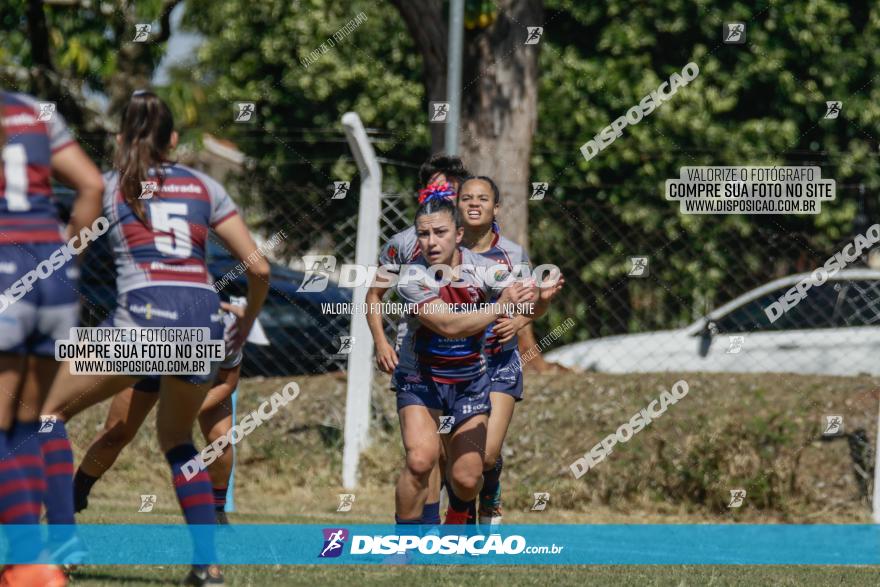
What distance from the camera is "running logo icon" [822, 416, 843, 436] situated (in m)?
10.5

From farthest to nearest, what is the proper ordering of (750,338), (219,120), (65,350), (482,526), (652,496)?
(219,120) → (750,338) → (652,496) → (482,526) → (65,350)

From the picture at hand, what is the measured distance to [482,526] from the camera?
803 centimetres

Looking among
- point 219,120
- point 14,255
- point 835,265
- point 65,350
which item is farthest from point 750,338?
point 219,120

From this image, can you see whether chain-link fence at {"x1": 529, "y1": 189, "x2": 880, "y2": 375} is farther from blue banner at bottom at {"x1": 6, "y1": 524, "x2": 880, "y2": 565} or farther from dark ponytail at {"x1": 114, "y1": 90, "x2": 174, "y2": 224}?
dark ponytail at {"x1": 114, "y1": 90, "x2": 174, "y2": 224}

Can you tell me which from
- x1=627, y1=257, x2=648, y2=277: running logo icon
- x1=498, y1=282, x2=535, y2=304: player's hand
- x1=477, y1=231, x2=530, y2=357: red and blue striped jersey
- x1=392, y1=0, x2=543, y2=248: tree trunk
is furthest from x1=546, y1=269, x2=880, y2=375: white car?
x1=498, y1=282, x2=535, y2=304: player's hand

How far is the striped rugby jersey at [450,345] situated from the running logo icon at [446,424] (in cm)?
21

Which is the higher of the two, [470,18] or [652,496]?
[470,18]

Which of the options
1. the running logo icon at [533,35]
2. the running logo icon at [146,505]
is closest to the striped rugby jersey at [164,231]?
the running logo icon at [146,505]

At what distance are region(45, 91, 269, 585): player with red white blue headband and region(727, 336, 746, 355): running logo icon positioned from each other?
6.96 meters

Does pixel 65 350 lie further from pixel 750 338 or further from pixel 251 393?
pixel 750 338

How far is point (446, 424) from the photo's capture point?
7148mm

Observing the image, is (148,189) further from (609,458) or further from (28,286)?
(609,458)

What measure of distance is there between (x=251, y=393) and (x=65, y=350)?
571 cm

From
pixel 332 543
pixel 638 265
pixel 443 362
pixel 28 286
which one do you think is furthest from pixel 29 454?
pixel 638 265
